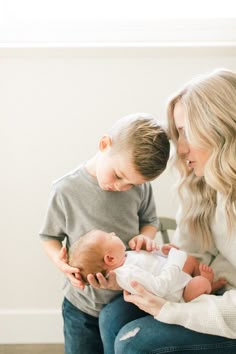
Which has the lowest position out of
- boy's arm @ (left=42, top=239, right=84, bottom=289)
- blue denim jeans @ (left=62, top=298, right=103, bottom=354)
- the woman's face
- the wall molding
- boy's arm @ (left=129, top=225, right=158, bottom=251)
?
blue denim jeans @ (left=62, top=298, right=103, bottom=354)

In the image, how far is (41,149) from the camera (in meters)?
2.11

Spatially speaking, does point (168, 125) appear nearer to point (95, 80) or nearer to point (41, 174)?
point (95, 80)

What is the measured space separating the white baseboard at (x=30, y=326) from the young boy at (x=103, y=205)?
68 centimetres

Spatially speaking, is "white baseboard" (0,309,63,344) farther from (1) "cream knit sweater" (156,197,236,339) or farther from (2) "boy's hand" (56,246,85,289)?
(1) "cream knit sweater" (156,197,236,339)

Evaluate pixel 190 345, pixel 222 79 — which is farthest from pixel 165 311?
pixel 222 79

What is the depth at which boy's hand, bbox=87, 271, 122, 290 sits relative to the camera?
4.50ft

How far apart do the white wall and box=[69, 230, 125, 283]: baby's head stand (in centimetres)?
77

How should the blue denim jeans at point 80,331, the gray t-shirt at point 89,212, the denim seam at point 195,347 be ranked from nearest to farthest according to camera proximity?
the denim seam at point 195,347, the gray t-shirt at point 89,212, the blue denim jeans at point 80,331

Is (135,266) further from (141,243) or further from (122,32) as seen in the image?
(122,32)

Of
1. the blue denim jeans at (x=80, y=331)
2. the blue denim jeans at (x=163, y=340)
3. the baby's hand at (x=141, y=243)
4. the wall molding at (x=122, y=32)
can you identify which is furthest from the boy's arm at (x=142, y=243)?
the wall molding at (x=122, y=32)

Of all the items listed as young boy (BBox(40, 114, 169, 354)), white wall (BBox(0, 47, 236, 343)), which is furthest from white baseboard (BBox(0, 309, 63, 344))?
young boy (BBox(40, 114, 169, 354))

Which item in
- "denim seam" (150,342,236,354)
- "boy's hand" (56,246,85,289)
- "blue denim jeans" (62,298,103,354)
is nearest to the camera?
"denim seam" (150,342,236,354)

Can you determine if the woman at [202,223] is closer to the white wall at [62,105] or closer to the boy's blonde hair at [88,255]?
the boy's blonde hair at [88,255]

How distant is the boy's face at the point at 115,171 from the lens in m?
1.37
